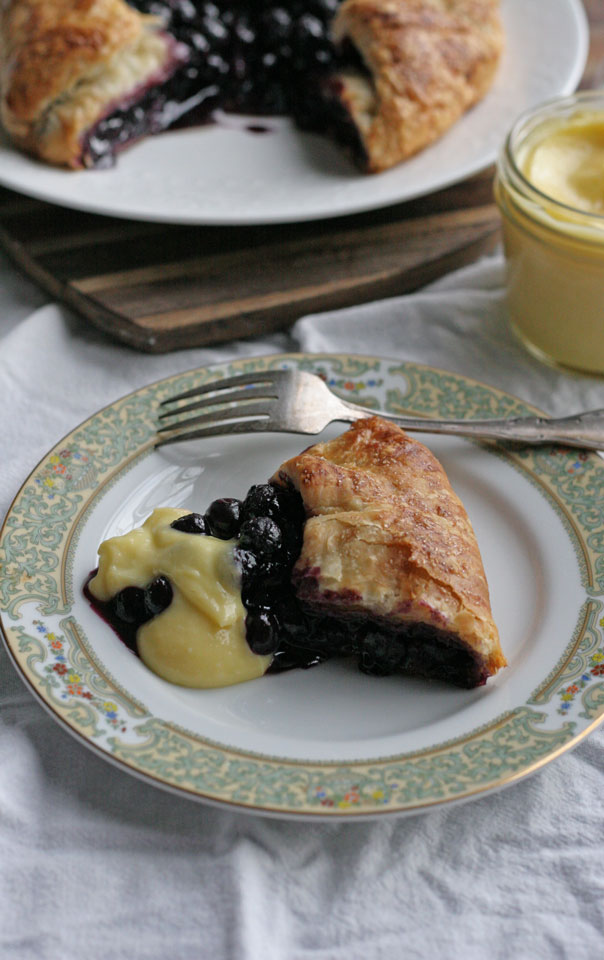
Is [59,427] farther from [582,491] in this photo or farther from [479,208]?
[479,208]

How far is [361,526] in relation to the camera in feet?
7.98

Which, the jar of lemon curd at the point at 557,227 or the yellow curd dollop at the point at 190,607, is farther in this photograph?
the jar of lemon curd at the point at 557,227

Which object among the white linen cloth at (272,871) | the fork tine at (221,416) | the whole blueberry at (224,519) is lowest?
the white linen cloth at (272,871)

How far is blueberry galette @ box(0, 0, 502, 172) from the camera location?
4.07 m

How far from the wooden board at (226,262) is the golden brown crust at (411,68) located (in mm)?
302

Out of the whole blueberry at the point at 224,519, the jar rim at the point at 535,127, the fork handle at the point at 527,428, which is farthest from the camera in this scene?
the jar rim at the point at 535,127

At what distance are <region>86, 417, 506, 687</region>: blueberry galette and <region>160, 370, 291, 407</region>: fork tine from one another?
56 cm

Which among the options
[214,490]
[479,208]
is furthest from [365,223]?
[214,490]

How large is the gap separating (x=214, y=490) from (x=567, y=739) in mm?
1247

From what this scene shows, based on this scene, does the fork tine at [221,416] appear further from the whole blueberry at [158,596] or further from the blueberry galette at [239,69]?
the blueberry galette at [239,69]

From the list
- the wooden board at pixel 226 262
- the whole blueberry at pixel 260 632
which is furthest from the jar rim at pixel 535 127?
the whole blueberry at pixel 260 632

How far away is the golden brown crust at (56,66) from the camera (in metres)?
4.02

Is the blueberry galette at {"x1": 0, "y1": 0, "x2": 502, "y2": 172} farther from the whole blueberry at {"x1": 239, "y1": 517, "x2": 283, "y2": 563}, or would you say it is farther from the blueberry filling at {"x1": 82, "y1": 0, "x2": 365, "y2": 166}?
the whole blueberry at {"x1": 239, "y1": 517, "x2": 283, "y2": 563}

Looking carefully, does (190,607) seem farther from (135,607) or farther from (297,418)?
(297,418)
